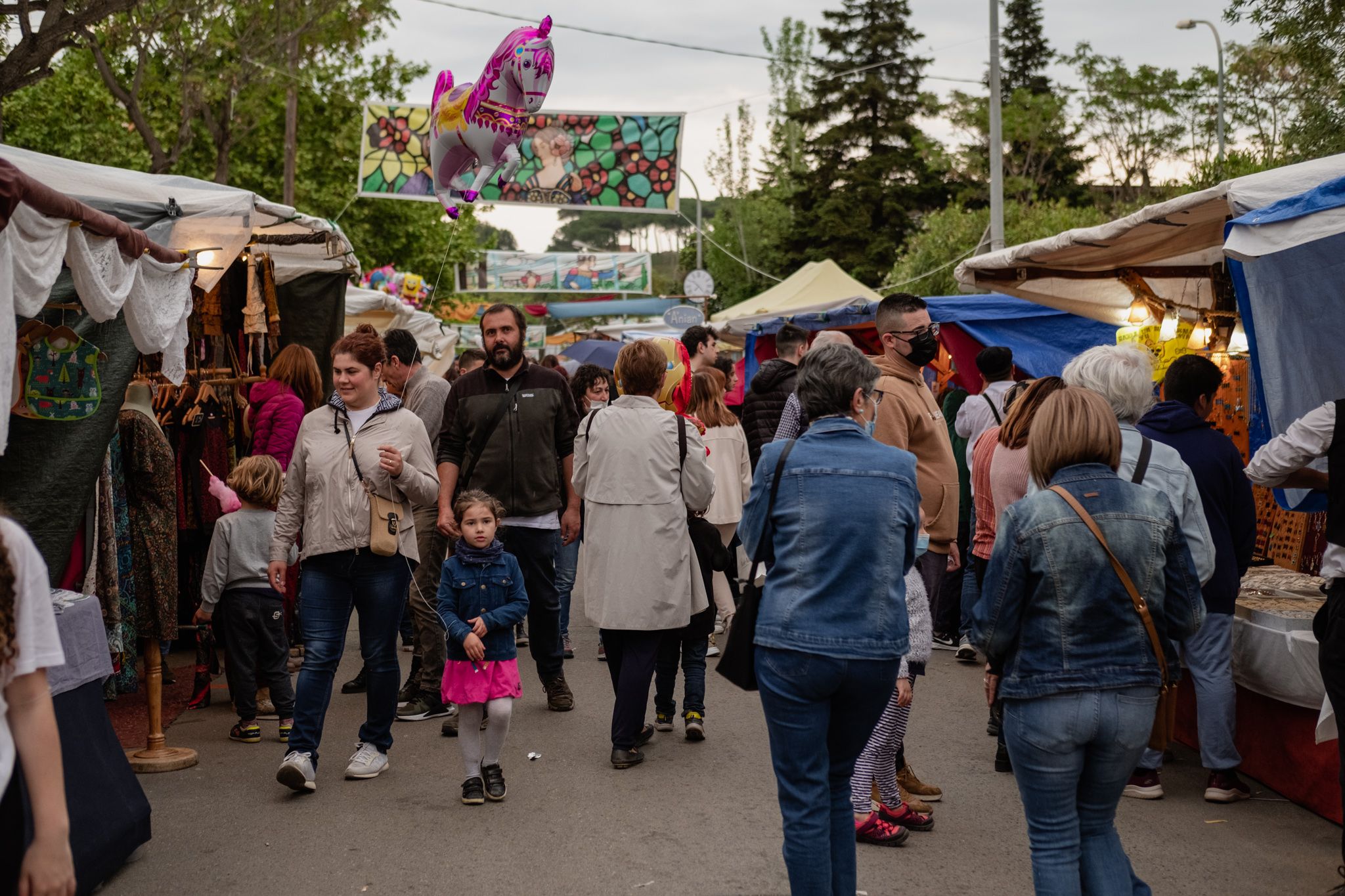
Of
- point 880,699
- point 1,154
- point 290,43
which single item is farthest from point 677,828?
point 290,43

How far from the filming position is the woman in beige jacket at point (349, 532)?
5543 millimetres

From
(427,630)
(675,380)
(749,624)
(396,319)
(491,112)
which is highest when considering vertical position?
(491,112)

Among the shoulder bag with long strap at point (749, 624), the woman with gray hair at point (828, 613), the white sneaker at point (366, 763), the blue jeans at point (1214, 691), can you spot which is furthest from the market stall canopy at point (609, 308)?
the woman with gray hair at point (828, 613)

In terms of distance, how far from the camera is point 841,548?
3.71 meters

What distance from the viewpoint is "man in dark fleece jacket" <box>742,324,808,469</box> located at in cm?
849

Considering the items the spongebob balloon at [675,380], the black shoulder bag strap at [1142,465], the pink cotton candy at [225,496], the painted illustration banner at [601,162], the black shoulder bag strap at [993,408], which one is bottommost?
the pink cotton candy at [225,496]

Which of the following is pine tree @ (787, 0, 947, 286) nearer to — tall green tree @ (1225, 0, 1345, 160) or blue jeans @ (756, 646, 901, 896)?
tall green tree @ (1225, 0, 1345, 160)

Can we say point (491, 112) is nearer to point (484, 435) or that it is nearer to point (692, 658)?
point (484, 435)

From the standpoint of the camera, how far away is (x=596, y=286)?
41.7 metres

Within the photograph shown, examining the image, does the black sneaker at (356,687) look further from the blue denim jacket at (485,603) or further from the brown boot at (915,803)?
the brown boot at (915,803)

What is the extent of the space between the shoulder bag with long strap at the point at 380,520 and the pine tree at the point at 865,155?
114 ft

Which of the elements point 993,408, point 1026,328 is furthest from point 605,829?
point 1026,328

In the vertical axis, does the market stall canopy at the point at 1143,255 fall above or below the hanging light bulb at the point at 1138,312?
above

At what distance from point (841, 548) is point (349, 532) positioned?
2.67 m
